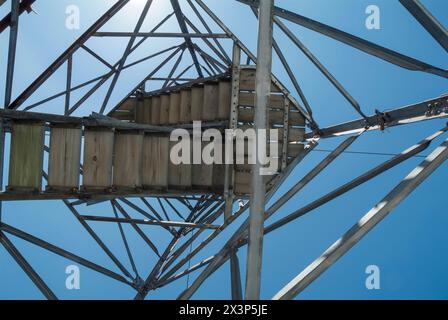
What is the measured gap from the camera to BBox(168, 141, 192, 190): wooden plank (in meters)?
10.3

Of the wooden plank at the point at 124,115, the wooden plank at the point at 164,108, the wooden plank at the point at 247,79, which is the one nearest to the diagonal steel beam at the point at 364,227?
the wooden plank at the point at 247,79

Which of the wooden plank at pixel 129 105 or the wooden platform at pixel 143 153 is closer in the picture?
the wooden platform at pixel 143 153

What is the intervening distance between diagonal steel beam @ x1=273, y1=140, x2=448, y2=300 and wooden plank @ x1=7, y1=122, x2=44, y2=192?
5897 mm

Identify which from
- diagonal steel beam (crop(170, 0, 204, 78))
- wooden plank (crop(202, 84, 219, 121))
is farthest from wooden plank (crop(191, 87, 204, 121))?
diagonal steel beam (crop(170, 0, 204, 78))

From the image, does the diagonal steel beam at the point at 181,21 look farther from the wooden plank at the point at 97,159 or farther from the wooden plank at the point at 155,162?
the wooden plank at the point at 97,159

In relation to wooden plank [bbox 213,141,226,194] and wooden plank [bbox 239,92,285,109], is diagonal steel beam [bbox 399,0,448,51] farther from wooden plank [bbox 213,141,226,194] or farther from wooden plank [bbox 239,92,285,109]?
wooden plank [bbox 213,141,226,194]

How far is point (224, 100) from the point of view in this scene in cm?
1080

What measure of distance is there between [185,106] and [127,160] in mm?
3592

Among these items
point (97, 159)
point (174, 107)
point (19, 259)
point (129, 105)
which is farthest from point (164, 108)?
point (19, 259)

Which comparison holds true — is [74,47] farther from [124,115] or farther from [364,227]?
[364,227]

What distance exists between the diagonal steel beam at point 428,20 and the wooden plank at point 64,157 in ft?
22.1

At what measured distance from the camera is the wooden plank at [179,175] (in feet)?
33.7
